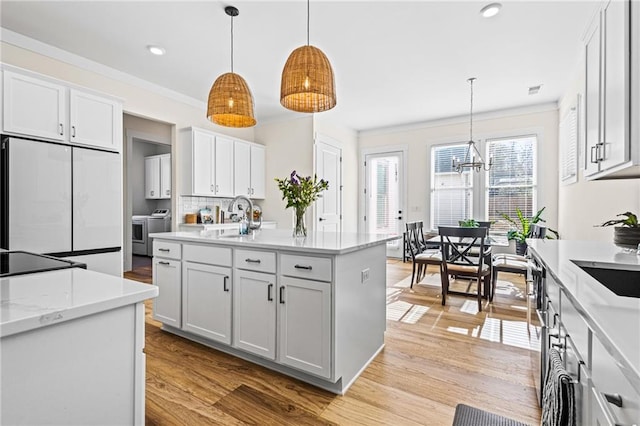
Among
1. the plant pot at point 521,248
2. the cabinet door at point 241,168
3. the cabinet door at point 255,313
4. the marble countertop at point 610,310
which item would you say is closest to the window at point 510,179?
the plant pot at point 521,248

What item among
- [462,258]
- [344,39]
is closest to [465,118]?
[462,258]

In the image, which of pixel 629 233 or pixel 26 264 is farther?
pixel 629 233

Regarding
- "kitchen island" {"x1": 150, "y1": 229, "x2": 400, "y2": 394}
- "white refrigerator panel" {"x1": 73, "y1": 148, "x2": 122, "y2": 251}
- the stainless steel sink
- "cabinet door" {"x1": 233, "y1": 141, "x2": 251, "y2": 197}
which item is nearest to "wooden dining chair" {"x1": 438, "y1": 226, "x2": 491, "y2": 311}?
"kitchen island" {"x1": 150, "y1": 229, "x2": 400, "y2": 394}

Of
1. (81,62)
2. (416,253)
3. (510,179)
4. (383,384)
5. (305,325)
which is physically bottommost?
(383,384)

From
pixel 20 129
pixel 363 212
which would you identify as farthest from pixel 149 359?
pixel 363 212

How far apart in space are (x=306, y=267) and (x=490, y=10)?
106 inches

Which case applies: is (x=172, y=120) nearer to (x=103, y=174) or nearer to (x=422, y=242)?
(x=103, y=174)

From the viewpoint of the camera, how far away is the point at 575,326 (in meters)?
0.91

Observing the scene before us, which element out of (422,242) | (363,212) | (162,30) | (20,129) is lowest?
(422,242)

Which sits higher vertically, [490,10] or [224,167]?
[490,10]

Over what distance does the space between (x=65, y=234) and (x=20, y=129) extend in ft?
3.04

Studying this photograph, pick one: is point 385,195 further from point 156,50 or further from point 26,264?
point 26,264

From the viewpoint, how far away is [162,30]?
9.76 feet

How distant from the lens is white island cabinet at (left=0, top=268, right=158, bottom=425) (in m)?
0.67
